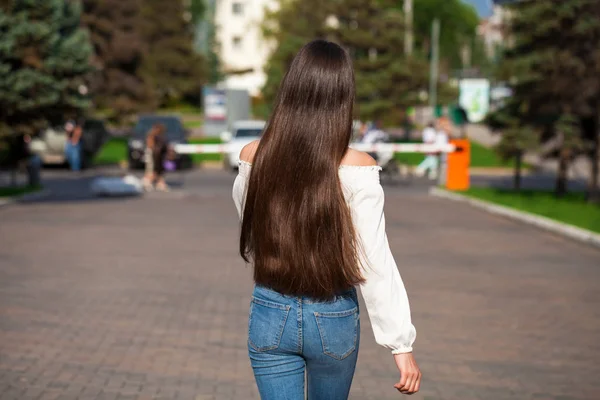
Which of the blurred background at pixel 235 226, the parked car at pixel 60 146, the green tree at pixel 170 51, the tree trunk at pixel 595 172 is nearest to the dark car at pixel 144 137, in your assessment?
the blurred background at pixel 235 226

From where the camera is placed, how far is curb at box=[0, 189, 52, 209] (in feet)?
69.8

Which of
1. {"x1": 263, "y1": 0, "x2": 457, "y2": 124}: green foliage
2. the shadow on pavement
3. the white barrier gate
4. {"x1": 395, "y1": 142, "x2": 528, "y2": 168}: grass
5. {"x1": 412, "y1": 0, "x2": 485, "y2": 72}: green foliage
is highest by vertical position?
{"x1": 412, "y1": 0, "x2": 485, "y2": 72}: green foliage

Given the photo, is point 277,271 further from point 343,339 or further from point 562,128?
point 562,128

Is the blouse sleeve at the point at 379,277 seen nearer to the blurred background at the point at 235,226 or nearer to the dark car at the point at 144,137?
the blurred background at the point at 235,226

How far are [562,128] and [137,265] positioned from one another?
11.8 meters

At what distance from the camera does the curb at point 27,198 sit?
21266mm

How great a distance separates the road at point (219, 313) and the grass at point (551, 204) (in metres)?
0.94

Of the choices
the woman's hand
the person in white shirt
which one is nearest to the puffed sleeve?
the woman's hand

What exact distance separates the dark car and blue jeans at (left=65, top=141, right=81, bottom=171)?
234 centimetres

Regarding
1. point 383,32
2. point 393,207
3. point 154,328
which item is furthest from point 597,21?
point 383,32

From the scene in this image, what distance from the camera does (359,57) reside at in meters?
52.6

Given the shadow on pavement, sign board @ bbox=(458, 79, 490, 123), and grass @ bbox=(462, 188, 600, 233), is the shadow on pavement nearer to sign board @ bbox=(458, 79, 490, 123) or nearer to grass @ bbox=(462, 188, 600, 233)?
grass @ bbox=(462, 188, 600, 233)

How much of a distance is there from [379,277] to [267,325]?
1.18ft

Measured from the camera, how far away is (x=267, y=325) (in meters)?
3.14
